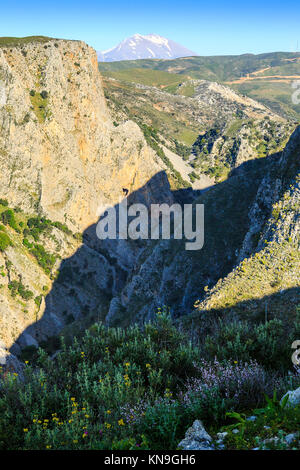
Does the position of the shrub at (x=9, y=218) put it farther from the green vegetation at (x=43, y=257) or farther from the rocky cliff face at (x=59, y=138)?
the green vegetation at (x=43, y=257)

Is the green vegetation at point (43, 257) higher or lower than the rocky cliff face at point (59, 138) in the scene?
lower

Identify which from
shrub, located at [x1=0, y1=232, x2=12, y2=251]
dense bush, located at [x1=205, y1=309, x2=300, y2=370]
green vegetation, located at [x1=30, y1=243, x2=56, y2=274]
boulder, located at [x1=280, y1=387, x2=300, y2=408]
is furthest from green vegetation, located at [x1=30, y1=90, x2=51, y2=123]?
boulder, located at [x1=280, y1=387, x2=300, y2=408]

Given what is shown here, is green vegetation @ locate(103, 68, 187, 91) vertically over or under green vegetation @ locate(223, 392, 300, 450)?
over

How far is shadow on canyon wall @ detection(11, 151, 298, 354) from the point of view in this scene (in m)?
29.5

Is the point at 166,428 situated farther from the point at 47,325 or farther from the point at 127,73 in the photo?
the point at 127,73

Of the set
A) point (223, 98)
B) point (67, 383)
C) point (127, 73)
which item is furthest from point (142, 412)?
point (127, 73)

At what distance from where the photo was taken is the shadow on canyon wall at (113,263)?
2952 cm

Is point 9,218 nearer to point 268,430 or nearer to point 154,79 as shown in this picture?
point 268,430

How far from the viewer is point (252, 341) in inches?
376

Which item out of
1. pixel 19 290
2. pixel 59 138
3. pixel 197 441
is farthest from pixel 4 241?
pixel 197 441

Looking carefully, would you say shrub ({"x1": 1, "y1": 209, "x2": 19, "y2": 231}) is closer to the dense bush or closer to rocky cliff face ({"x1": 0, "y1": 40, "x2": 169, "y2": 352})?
rocky cliff face ({"x1": 0, "y1": 40, "x2": 169, "y2": 352})

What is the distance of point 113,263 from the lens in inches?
2520

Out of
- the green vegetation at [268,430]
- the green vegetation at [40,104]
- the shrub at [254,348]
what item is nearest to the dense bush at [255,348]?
the shrub at [254,348]

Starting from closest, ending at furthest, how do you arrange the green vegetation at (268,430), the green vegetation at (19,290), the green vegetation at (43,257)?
the green vegetation at (268,430), the green vegetation at (19,290), the green vegetation at (43,257)
